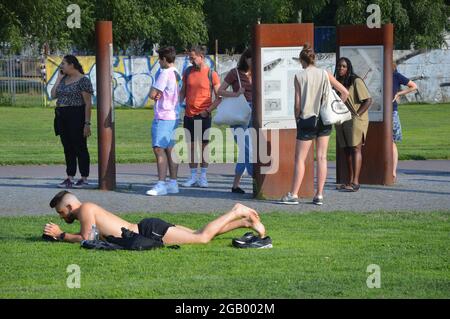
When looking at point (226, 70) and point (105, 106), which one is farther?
point (226, 70)

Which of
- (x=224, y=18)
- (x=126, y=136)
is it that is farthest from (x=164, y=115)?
(x=224, y=18)

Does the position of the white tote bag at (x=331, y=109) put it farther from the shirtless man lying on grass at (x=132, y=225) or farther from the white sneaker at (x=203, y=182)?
the shirtless man lying on grass at (x=132, y=225)

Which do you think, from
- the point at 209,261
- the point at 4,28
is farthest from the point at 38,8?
the point at 209,261

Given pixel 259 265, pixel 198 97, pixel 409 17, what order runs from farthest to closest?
pixel 409 17 < pixel 198 97 < pixel 259 265

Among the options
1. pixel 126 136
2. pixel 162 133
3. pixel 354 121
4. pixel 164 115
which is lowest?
pixel 126 136

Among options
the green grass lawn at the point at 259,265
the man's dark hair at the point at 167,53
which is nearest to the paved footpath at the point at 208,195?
the green grass lawn at the point at 259,265

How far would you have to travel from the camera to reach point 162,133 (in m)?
14.1

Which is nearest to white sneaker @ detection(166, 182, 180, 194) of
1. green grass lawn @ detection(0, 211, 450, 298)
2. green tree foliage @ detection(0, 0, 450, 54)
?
green grass lawn @ detection(0, 211, 450, 298)

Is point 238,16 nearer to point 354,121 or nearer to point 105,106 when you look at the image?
point 105,106

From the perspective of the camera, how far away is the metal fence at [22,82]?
4022cm

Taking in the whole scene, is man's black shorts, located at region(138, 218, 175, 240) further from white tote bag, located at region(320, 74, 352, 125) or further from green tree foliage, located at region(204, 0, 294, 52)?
green tree foliage, located at region(204, 0, 294, 52)

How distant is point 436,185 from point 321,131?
270 cm

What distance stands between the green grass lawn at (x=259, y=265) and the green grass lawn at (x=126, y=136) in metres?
8.02

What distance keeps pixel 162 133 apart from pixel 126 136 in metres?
10.8
